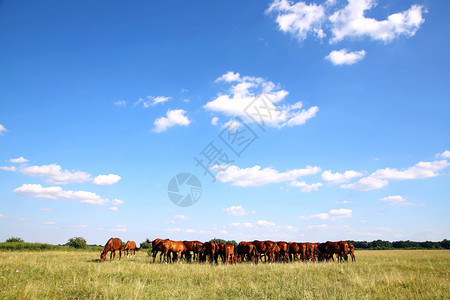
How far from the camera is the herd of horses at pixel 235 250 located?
22.7 m

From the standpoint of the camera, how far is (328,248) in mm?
28203

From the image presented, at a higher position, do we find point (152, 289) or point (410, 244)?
point (152, 289)

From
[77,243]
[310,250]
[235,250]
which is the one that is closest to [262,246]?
[235,250]

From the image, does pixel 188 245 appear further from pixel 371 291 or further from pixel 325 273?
pixel 371 291

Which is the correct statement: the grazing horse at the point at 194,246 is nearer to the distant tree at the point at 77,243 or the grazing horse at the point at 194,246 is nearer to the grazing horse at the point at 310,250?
the grazing horse at the point at 310,250

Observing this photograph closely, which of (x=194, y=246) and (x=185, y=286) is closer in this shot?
(x=185, y=286)

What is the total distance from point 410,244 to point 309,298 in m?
102

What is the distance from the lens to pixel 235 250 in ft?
83.7

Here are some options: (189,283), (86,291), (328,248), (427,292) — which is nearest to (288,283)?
(189,283)

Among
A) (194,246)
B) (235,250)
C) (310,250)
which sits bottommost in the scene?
(310,250)

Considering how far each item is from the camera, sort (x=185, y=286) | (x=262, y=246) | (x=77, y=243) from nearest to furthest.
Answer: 1. (x=185, y=286)
2. (x=262, y=246)
3. (x=77, y=243)

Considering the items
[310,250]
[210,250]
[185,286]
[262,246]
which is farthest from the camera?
[310,250]

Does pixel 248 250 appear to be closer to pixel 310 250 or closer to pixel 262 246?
pixel 262 246

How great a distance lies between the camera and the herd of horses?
74.5 ft
